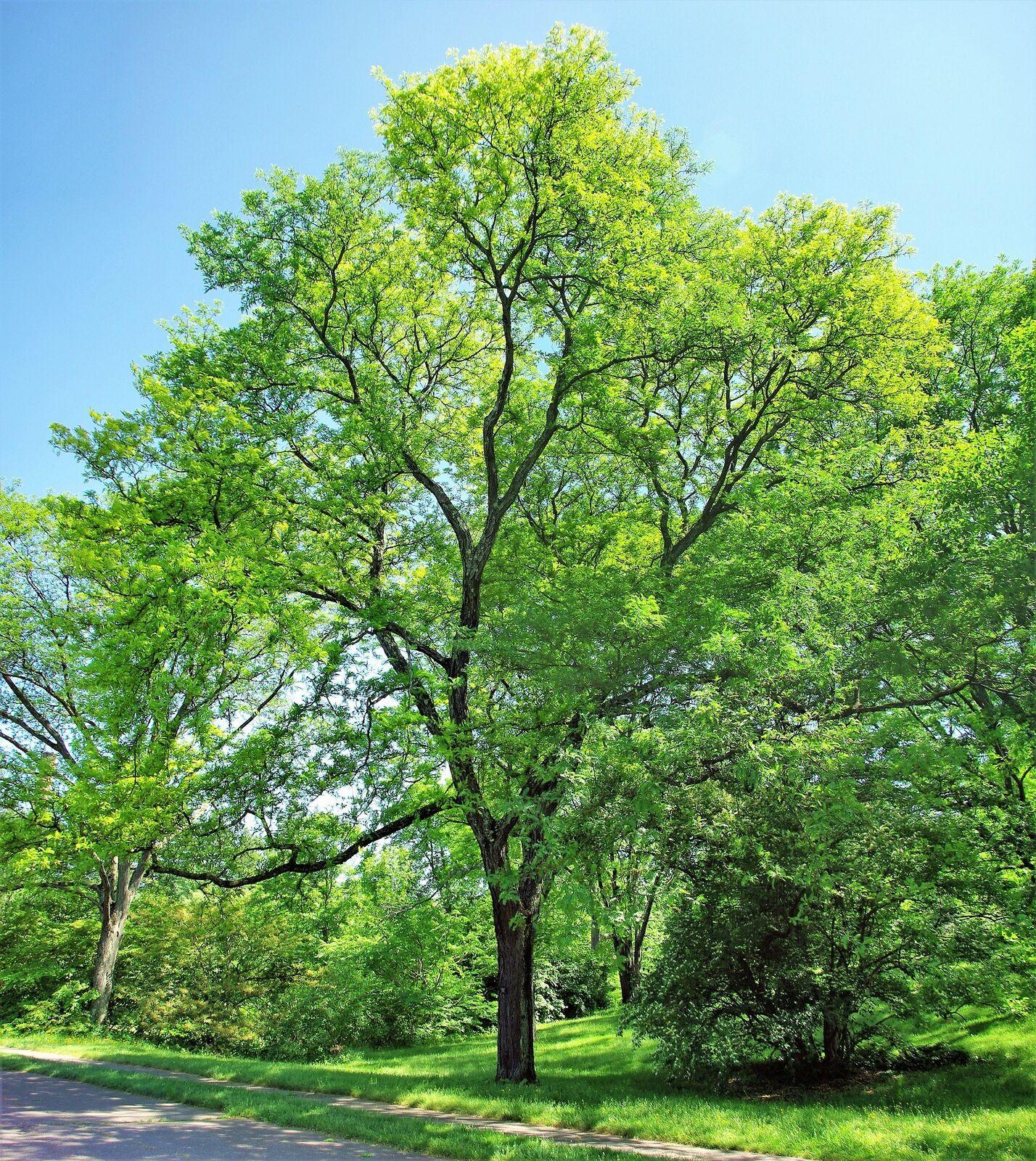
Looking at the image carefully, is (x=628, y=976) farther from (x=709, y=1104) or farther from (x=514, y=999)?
(x=709, y=1104)

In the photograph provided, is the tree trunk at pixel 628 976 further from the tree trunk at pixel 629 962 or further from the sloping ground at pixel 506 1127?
the sloping ground at pixel 506 1127

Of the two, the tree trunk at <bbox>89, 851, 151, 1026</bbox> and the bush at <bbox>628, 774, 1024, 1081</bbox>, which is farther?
the tree trunk at <bbox>89, 851, 151, 1026</bbox>

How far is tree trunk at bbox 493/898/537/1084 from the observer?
1277 centimetres

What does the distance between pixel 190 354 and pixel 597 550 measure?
8624 mm

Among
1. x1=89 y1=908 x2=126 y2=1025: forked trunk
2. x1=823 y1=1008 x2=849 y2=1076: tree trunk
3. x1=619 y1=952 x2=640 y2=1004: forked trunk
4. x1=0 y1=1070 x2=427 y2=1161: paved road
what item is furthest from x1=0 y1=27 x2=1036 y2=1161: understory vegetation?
x1=89 y1=908 x2=126 y2=1025: forked trunk

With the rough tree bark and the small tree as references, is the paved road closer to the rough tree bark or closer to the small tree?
the small tree

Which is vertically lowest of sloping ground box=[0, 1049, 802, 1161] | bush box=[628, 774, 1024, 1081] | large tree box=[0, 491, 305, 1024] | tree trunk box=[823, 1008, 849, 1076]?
sloping ground box=[0, 1049, 802, 1161]

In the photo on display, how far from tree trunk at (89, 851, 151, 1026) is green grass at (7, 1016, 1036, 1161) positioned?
243 inches

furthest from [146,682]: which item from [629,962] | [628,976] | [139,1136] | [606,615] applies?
[628,976]

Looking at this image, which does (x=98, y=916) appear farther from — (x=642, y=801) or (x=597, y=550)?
(x=642, y=801)

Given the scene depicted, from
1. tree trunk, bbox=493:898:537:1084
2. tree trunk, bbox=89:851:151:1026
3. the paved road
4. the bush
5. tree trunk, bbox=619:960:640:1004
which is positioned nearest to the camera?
the paved road

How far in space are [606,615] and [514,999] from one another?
748cm

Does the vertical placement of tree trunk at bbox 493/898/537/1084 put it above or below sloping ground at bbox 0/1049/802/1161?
above

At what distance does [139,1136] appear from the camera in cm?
803
